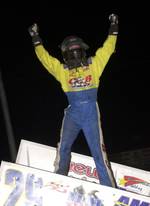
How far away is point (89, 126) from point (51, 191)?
43cm

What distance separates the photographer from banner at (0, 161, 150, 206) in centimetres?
337

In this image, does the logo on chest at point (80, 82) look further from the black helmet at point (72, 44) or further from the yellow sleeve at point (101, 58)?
the black helmet at point (72, 44)

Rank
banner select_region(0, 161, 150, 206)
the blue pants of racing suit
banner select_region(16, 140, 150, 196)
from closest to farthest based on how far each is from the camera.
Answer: banner select_region(0, 161, 150, 206), the blue pants of racing suit, banner select_region(16, 140, 150, 196)

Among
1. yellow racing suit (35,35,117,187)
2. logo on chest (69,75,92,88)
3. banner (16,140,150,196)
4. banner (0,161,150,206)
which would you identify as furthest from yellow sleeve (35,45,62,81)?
banner (16,140,150,196)

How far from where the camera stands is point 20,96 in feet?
27.5

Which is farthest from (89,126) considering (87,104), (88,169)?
(88,169)

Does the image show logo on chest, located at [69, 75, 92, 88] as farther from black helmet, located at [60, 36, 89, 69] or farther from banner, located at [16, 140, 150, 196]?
banner, located at [16, 140, 150, 196]

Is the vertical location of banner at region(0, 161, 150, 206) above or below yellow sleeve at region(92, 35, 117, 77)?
below

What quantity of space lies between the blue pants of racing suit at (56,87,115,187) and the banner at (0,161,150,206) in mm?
171

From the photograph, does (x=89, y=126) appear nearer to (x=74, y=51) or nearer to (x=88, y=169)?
(x=74, y=51)

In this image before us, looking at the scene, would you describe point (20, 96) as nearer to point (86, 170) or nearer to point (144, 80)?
point (144, 80)

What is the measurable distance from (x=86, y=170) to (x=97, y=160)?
2.57 feet

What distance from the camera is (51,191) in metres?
3.42

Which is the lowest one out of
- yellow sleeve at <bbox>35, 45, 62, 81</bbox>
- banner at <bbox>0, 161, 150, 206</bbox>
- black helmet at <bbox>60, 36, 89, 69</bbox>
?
banner at <bbox>0, 161, 150, 206</bbox>
